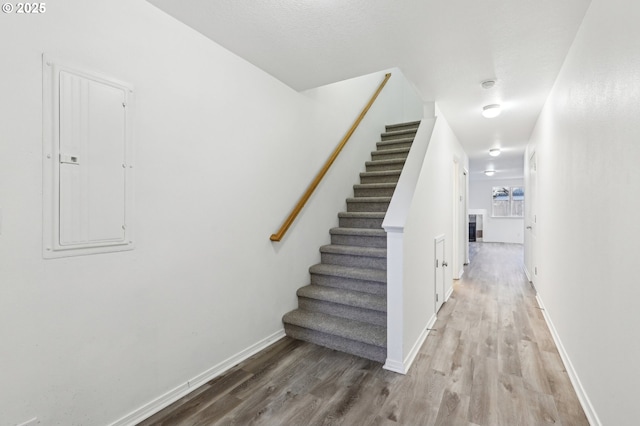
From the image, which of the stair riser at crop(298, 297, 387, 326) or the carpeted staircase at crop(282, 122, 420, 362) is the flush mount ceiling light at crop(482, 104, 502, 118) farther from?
the stair riser at crop(298, 297, 387, 326)

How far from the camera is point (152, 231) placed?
1.74 meters

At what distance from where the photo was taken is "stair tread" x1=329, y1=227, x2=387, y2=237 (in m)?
3.11

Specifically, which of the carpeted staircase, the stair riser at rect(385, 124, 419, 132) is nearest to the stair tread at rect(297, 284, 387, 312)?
the carpeted staircase

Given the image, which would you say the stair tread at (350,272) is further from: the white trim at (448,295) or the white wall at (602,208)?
the white trim at (448,295)

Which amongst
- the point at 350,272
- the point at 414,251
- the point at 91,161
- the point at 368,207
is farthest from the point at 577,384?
the point at 91,161

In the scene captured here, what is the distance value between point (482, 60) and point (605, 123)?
1.12 meters

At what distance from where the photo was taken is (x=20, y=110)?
4.14ft

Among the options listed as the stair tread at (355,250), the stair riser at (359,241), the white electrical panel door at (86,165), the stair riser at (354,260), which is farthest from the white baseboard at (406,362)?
the white electrical panel door at (86,165)

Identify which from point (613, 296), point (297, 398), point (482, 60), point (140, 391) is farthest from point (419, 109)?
point (140, 391)

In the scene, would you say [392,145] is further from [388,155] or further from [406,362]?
[406,362]

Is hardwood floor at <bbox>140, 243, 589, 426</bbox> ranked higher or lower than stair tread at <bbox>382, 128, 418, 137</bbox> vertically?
lower

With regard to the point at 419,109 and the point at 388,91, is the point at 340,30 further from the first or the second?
the point at 419,109

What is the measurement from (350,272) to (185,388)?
1608mm

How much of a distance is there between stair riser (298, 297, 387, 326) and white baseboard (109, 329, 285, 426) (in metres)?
0.47
